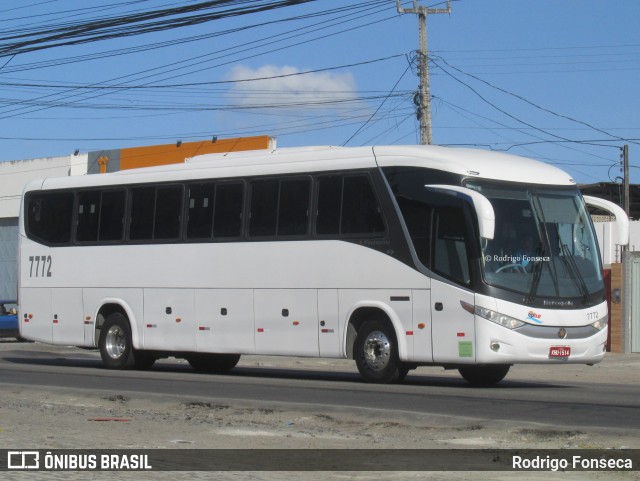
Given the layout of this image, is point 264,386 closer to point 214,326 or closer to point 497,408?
point 214,326

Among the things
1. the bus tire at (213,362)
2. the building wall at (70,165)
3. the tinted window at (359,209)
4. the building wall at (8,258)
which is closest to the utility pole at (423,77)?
the building wall at (70,165)

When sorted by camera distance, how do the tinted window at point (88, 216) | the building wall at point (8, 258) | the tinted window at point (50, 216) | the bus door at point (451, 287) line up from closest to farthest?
the bus door at point (451, 287) → the tinted window at point (88, 216) → the tinted window at point (50, 216) → the building wall at point (8, 258)

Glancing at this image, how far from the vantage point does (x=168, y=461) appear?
10.3 meters

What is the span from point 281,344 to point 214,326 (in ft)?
5.77

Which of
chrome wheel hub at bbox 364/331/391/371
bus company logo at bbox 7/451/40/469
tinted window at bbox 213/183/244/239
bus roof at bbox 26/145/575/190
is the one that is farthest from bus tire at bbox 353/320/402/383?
bus company logo at bbox 7/451/40/469

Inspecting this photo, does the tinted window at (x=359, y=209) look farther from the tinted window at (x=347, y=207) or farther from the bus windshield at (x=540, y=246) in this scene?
the bus windshield at (x=540, y=246)

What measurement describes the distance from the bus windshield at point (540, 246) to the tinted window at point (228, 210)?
4.93 meters

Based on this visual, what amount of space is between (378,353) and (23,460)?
9562 millimetres

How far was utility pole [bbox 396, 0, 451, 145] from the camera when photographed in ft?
120

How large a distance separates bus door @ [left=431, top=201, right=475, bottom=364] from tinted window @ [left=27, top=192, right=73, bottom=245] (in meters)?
9.23

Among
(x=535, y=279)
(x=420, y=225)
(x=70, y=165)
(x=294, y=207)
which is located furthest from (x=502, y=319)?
(x=70, y=165)

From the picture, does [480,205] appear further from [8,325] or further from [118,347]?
[8,325]

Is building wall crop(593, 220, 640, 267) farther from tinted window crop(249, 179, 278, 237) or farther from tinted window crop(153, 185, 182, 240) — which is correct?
tinted window crop(153, 185, 182, 240)

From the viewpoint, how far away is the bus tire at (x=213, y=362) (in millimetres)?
23766
